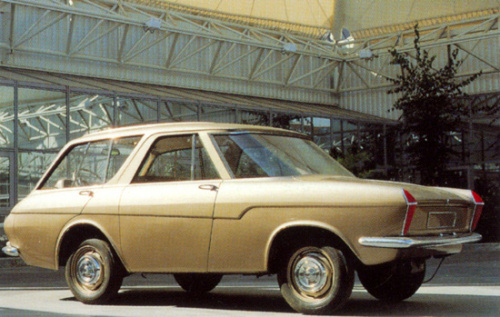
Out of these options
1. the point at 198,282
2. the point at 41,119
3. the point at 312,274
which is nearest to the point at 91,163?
the point at 198,282

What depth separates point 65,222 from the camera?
30.0ft

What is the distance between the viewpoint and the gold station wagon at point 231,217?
743 cm

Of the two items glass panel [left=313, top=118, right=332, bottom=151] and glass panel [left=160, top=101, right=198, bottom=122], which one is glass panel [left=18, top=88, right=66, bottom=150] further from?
glass panel [left=313, top=118, right=332, bottom=151]

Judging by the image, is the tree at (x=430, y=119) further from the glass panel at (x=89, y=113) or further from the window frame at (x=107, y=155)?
the window frame at (x=107, y=155)

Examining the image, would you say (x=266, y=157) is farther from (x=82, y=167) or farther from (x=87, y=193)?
(x=82, y=167)

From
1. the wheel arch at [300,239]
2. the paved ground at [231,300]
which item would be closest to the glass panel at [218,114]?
the paved ground at [231,300]

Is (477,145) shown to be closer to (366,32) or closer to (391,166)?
(391,166)

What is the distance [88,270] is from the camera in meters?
8.98

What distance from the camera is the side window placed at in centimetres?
843

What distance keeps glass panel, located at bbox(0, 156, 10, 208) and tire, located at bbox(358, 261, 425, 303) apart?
17163mm

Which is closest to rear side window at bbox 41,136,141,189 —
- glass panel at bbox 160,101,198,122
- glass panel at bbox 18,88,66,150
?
glass panel at bbox 18,88,66,150

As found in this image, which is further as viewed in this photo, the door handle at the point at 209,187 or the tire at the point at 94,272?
the tire at the point at 94,272

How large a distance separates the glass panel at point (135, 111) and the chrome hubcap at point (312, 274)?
2008 cm

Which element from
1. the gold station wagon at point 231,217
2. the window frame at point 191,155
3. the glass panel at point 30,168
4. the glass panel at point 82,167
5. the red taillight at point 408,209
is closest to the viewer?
the red taillight at point 408,209
